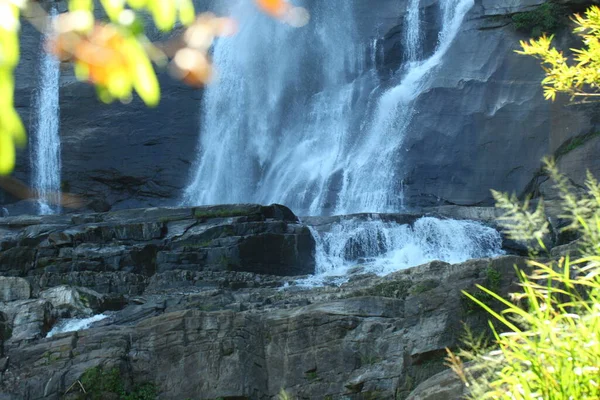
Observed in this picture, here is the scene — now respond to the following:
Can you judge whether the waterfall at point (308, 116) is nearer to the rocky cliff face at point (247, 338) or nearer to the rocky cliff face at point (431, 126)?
the rocky cliff face at point (431, 126)

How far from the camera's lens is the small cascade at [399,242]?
19797 mm

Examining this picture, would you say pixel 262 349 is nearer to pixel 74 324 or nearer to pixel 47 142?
pixel 74 324

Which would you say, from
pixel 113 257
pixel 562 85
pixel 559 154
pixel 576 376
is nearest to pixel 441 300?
pixel 562 85

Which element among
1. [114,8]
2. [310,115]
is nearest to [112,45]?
[114,8]

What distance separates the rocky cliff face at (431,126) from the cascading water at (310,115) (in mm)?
459

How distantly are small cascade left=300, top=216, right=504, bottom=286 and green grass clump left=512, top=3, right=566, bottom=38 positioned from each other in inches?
343

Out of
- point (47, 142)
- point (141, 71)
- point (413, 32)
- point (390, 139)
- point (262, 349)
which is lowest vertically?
point (262, 349)

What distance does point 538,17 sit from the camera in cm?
2623

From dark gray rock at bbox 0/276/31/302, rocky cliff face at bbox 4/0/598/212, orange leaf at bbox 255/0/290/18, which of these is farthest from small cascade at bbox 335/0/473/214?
orange leaf at bbox 255/0/290/18

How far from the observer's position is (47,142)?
30.1 meters

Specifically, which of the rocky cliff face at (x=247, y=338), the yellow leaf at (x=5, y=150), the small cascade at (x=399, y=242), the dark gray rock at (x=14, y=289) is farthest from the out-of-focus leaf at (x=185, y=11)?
the small cascade at (x=399, y=242)

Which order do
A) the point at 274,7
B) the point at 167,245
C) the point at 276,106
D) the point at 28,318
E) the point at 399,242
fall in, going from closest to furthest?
the point at 274,7 → the point at 28,318 → the point at 167,245 → the point at 399,242 → the point at 276,106

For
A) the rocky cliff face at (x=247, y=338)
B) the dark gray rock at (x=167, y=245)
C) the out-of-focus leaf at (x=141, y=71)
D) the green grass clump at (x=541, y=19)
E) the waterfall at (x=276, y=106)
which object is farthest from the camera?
the waterfall at (x=276, y=106)

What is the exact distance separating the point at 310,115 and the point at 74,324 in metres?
16.3
